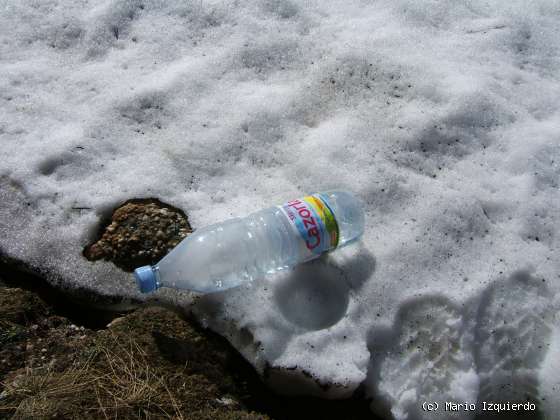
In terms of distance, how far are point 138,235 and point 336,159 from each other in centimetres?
93

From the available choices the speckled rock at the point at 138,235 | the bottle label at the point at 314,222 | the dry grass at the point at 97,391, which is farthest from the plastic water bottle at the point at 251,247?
the dry grass at the point at 97,391

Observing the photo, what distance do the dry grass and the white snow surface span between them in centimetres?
28

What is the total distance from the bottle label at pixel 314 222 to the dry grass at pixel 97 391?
2.35 feet

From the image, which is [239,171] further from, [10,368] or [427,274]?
[10,368]

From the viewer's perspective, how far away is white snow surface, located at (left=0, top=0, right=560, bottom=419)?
6.17ft

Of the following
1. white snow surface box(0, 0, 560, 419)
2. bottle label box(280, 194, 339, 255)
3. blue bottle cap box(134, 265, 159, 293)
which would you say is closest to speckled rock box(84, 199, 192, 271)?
white snow surface box(0, 0, 560, 419)

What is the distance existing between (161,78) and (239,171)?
0.68m

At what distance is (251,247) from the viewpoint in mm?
1930

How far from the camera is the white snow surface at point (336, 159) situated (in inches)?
74.0

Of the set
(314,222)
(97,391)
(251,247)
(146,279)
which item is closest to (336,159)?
(314,222)

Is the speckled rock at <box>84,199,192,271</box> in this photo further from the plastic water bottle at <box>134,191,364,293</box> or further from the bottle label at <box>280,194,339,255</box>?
the bottle label at <box>280,194,339,255</box>

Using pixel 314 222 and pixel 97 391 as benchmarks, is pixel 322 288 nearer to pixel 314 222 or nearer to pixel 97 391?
pixel 314 222

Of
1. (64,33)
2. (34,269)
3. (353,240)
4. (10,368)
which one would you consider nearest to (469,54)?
(353,240)

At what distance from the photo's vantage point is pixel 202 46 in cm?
261
